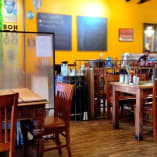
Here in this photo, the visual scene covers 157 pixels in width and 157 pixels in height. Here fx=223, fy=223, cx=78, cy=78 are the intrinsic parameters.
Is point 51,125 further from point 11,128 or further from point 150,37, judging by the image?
point 150,37

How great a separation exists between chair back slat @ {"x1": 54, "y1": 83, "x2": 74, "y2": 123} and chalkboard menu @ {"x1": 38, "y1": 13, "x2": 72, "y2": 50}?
4662mm

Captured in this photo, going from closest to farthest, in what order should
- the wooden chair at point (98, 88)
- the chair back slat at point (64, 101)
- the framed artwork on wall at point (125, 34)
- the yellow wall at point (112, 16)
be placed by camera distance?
the chair back slat at point (64, 101), the wooden chair at point (98, 88), the yellow wall at point (112, 16), the framed artwork on wall at point (125, 34)

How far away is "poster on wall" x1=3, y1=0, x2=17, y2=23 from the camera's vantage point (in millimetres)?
6484

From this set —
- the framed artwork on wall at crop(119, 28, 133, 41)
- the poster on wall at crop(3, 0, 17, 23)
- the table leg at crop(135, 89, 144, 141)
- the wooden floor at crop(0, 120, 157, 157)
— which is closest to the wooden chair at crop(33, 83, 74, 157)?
the wooden floor at crop(0, 120, 157, 157)

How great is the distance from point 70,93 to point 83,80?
1.97 meters

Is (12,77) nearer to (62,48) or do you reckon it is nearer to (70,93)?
(70,93)

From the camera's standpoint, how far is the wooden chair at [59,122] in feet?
7.38

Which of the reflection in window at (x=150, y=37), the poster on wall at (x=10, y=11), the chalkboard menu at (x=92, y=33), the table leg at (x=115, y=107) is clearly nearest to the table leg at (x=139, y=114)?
the table leg at (x=115, y=107)

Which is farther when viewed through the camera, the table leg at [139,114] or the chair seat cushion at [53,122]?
the table leg at [139,114]

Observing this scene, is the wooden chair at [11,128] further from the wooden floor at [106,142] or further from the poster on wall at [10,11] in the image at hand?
the poster on wall at [10,11]

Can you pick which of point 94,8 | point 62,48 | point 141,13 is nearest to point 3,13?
point 62,48

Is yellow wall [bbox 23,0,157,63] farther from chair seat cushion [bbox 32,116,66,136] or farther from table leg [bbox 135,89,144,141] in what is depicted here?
chair seat cushion [bbox 32,116,66,136]

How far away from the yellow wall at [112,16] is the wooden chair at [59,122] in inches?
183

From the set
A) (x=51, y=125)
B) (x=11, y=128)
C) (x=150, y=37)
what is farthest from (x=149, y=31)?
(x=11, y=128)
